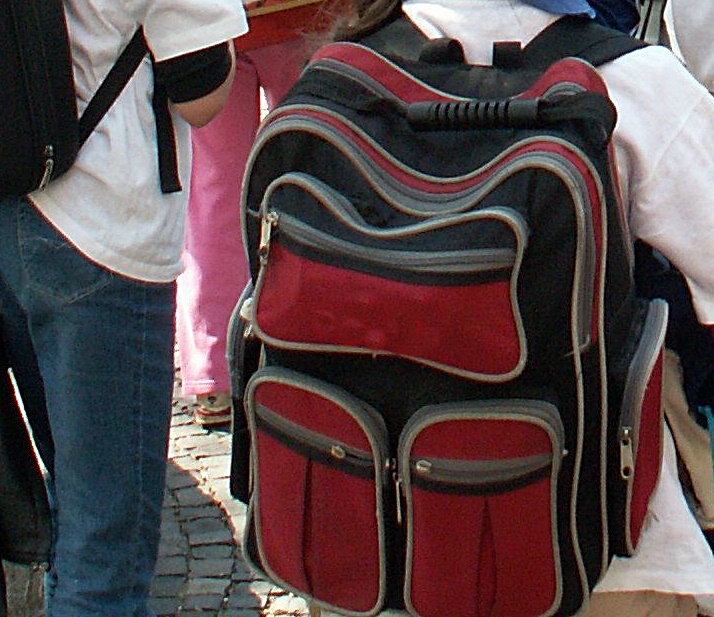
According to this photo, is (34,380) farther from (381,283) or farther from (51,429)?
(381,283)

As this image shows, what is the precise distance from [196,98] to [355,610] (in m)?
A: 0.94

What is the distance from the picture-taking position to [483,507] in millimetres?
1895

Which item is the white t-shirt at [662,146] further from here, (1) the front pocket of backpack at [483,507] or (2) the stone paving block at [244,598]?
(2) the stone paving block at [244,598]

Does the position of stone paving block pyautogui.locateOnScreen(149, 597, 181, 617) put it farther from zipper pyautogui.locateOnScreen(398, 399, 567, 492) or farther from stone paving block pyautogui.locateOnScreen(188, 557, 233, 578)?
zipper pyautogui.locateOnScreen(398, 399, 567, 492)

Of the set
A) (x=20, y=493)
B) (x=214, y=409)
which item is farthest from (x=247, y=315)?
(x=214, y=409)

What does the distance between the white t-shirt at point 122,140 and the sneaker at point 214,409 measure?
1.72 meters

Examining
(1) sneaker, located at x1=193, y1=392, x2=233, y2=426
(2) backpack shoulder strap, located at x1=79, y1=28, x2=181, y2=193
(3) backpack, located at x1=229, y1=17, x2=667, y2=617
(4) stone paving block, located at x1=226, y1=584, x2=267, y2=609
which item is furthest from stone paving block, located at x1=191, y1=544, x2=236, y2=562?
(2) backpack shoulder strap, located at x1=79, y1=28, x2=181, y2=193

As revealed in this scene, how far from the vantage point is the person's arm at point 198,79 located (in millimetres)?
2320

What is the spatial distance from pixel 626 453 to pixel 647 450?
0.09 metres

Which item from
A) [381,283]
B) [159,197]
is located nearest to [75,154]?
[159,197]

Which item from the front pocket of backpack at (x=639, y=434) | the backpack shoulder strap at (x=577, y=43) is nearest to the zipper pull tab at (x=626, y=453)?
the front pocket of backpack at (x=639, y=434)

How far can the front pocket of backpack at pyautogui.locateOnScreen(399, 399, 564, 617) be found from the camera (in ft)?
6.11

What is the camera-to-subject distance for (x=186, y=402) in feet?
14.0

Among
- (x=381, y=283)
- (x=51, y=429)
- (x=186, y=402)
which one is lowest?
(x=186, y=402)
